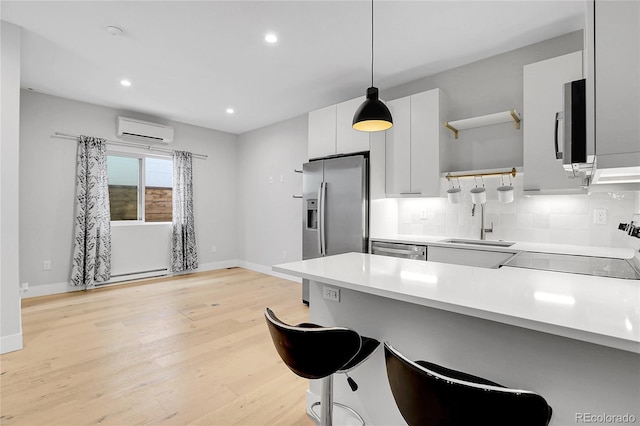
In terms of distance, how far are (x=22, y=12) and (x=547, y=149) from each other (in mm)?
4259

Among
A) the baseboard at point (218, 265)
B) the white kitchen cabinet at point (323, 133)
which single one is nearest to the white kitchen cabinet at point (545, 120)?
the white kitchen cabinet at point (323, 133)

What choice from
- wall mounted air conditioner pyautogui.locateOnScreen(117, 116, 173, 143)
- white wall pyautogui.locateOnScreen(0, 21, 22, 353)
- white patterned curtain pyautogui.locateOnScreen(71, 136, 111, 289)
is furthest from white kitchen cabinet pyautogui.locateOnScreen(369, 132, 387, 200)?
white patterned curtain pyautogui.locateOnScreen(71, 136, 111, 289)

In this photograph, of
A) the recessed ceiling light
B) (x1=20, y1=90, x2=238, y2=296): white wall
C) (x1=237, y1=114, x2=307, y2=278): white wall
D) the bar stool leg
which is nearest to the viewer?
the bar stool leg

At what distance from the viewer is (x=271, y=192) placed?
5566 millimetres

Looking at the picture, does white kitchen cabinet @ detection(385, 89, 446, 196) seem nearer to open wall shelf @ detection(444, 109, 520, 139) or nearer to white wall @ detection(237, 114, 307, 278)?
open wall shelf @ detection(444, 109, 520, 139)

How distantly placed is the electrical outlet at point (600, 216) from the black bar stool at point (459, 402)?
2.51 metres

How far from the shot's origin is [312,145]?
399 centimetres

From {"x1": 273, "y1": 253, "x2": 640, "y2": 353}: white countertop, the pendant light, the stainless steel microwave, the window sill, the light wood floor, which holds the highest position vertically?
the pendant light

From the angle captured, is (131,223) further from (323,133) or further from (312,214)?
(323,133)

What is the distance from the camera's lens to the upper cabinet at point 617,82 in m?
0.95

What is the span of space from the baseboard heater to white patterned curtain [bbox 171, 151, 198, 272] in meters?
0.18

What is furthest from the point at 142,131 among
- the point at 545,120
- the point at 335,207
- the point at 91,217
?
the point at 545,120

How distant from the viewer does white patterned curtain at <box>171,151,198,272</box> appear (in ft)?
17.6

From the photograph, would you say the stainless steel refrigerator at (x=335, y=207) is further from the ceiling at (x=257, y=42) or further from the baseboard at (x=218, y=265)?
the baseboard at (x=218, y=265)
